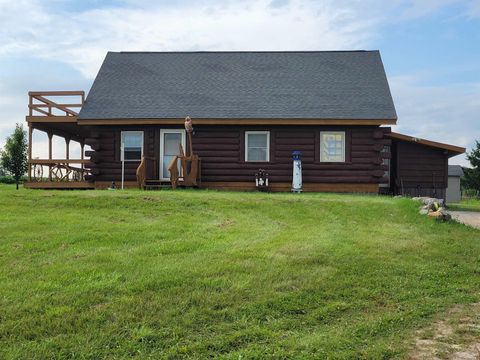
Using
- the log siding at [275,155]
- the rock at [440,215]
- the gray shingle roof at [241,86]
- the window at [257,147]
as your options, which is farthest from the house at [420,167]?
the rock at [440,215]

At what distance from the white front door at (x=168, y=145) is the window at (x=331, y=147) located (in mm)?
4735

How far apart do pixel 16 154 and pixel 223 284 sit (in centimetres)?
2423

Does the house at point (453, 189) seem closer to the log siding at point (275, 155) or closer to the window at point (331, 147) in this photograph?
the log siding at point (275, 155)

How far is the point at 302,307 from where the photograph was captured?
5.01 meters

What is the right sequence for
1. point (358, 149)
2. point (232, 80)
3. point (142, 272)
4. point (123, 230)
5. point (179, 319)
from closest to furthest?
1. point (179, 319)
2. point (142, 272)
3. point (123, 230)
4. point (358, 149)
5. point (232, 80)

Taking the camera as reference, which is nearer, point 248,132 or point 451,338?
point 451,338

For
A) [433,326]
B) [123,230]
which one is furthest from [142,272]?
[433,326]

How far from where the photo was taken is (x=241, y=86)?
18.5 meters

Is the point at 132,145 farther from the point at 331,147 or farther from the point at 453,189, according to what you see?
the point at 453,189

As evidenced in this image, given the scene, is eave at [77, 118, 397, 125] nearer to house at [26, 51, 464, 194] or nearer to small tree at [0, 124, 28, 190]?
house at [26, 51, 464, 194]

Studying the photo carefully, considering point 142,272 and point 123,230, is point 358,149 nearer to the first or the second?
point 123,230

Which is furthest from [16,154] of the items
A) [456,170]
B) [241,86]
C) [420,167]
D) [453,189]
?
[456,170]

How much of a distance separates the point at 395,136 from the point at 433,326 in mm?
13898

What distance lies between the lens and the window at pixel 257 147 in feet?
55.6
